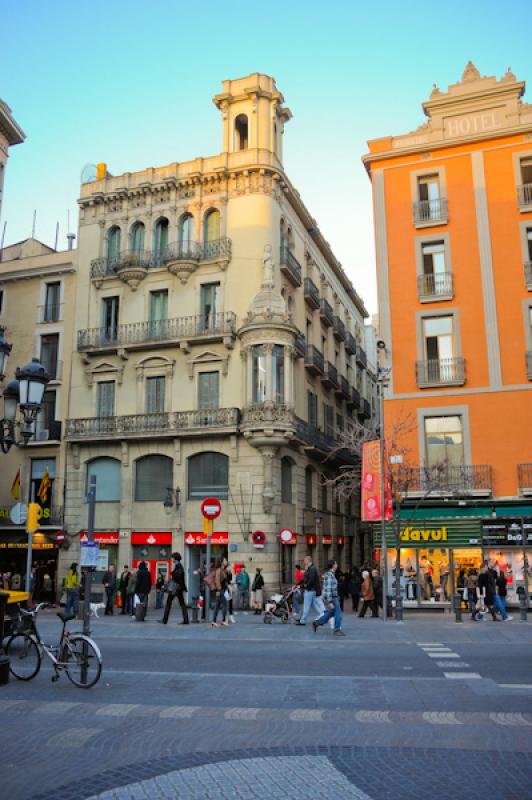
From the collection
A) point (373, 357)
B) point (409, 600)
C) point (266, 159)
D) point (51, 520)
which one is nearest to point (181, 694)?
point (409, 600)

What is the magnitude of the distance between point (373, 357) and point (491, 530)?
137ft

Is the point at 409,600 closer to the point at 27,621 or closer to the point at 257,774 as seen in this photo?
the point at 27,621

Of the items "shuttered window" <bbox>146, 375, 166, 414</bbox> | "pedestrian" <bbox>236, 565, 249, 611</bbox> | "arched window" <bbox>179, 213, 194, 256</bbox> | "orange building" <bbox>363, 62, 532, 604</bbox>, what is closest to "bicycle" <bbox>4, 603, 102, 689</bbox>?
"pedestrian" <bbox>236, 565, 249, 611</bbox>

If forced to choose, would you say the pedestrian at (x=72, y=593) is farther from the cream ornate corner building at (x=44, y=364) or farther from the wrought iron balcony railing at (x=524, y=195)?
the wrought iron balcony railing at (x=524, y=195)

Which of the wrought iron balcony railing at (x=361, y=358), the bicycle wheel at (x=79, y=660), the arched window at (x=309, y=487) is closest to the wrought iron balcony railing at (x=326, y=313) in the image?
the wrought iron balcony railing at (x=361, y=358)

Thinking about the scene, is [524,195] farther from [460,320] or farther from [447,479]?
[447,479]

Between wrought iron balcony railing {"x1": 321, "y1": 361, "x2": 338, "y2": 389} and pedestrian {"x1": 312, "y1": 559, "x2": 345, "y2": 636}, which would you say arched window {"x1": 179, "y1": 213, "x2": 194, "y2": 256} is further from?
pedestrian {"x1": 312, "y1": 559, "x2": 345, "y2": 636}

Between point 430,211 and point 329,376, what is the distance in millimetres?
12073

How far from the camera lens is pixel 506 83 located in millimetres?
30234

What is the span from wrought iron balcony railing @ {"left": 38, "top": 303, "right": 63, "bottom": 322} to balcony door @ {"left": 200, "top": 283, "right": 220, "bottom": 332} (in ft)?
26.2

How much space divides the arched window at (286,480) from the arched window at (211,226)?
11.3 m

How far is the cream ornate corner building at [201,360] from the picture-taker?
103 ft

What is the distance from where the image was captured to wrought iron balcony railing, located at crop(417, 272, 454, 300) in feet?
96.7

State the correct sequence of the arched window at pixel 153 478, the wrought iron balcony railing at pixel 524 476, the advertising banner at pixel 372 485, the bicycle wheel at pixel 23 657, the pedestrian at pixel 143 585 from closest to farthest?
the bicycle wheel at pixel 23 657, the pedestrian at pixel 143 585, the advertising banner at pixel 372 485, the wrought iron balcony railing at pixel 524 476, the arched window at pixel 153 478
